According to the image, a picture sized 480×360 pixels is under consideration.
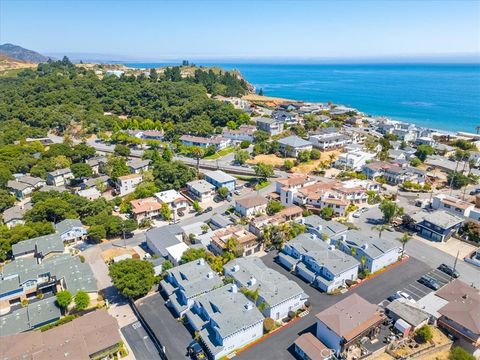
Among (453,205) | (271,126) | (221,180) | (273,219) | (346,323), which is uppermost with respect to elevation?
(271,126)

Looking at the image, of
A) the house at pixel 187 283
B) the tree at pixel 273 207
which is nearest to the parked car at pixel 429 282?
the tree at pixel 273 207

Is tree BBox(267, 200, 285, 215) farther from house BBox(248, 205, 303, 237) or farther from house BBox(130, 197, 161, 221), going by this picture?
house BBox(130, 197, 161, 221)

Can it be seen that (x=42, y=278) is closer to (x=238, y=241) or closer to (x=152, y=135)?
(x=238, y=241)

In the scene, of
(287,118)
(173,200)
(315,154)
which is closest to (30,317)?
(173,200)

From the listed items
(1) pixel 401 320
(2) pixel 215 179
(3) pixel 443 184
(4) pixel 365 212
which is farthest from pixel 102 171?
(3) pixel 443 184

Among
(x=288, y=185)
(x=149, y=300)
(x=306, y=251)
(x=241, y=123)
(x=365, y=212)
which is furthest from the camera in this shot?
(x=241, y=123)

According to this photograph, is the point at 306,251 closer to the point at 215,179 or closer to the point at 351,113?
the point at 215,179
